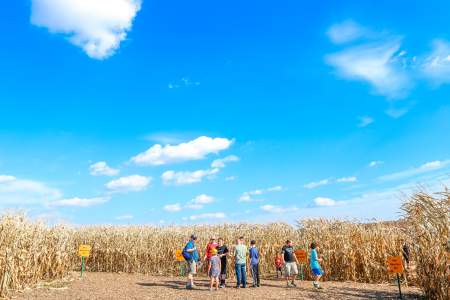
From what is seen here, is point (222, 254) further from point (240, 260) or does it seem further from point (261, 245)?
point (261, 245)

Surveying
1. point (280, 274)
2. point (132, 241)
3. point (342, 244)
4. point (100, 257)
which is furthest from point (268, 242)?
point (100, 257)

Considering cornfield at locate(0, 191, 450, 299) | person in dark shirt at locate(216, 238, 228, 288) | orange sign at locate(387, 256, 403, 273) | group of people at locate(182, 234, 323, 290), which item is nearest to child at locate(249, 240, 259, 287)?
group of people at locate(182, 234, 323, 290)

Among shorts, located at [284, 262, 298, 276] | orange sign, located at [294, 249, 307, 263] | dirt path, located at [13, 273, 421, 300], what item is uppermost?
orange sign, located at [294, 249, 307, 263]

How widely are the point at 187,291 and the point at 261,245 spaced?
7.84 metres

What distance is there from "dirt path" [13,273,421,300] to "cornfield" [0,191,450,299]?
3.72ft

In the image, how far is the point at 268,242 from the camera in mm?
24359

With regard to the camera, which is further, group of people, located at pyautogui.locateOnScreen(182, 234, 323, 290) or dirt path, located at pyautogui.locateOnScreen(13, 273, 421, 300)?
group of people, located at pyautogui.locateOnScreen(182, 234, 323, 290)

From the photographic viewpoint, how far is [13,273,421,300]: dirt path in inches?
618

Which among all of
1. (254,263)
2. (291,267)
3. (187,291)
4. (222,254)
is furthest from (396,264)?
(187,291)

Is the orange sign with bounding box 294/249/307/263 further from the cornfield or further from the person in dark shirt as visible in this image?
the person in dark shirt

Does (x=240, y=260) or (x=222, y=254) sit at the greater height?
(x=222, y=254)

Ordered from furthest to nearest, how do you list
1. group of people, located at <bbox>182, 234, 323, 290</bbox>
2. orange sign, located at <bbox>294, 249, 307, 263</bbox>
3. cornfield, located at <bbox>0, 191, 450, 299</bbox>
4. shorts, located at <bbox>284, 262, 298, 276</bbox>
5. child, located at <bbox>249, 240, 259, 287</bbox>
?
orange sign, located at <bbox>294, 249, 307, 263</bbox>, shorts, located at <bbox>284, 262, 298, 276</bbox>, child, located at <bbox>249, 240, 259, 287</bbox>, group of people, located at <bbox>182, 234, 323, 290</bbox>, cornfield, located at <bbox>0, 191, 450, 299</bbox>

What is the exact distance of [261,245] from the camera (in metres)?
24.0

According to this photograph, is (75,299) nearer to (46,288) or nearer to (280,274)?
(46,288)
